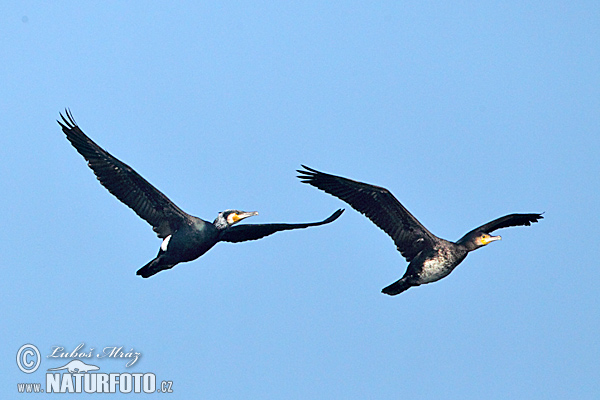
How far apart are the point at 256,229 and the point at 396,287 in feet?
11.1

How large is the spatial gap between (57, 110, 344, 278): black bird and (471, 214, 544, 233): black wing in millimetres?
4461

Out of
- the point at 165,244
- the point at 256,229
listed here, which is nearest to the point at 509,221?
the point at 256,229

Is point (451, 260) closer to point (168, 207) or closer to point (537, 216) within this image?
point (537, 216)

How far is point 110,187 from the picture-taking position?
1989 cm

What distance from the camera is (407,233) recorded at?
19812 millimetres

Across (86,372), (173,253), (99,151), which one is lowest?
(86,372)

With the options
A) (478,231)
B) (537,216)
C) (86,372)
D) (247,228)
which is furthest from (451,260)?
(86,372)

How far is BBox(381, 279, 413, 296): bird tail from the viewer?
1967 centimetres

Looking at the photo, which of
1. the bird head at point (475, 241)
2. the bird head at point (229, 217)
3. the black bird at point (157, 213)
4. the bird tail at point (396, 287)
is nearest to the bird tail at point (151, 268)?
the black bird at point (157, 213)

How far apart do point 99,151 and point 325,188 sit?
4.25 meters

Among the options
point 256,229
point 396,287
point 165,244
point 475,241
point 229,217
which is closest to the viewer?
point 475,241

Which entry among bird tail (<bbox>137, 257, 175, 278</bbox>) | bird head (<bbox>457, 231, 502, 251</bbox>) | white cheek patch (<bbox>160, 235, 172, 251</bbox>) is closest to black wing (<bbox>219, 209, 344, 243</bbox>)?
white cheek patch (<bbox>160, 235, 172, 251</bbox>)

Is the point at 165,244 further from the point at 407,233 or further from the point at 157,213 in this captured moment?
the point at 407,233

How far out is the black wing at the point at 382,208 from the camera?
19469 millimetres
